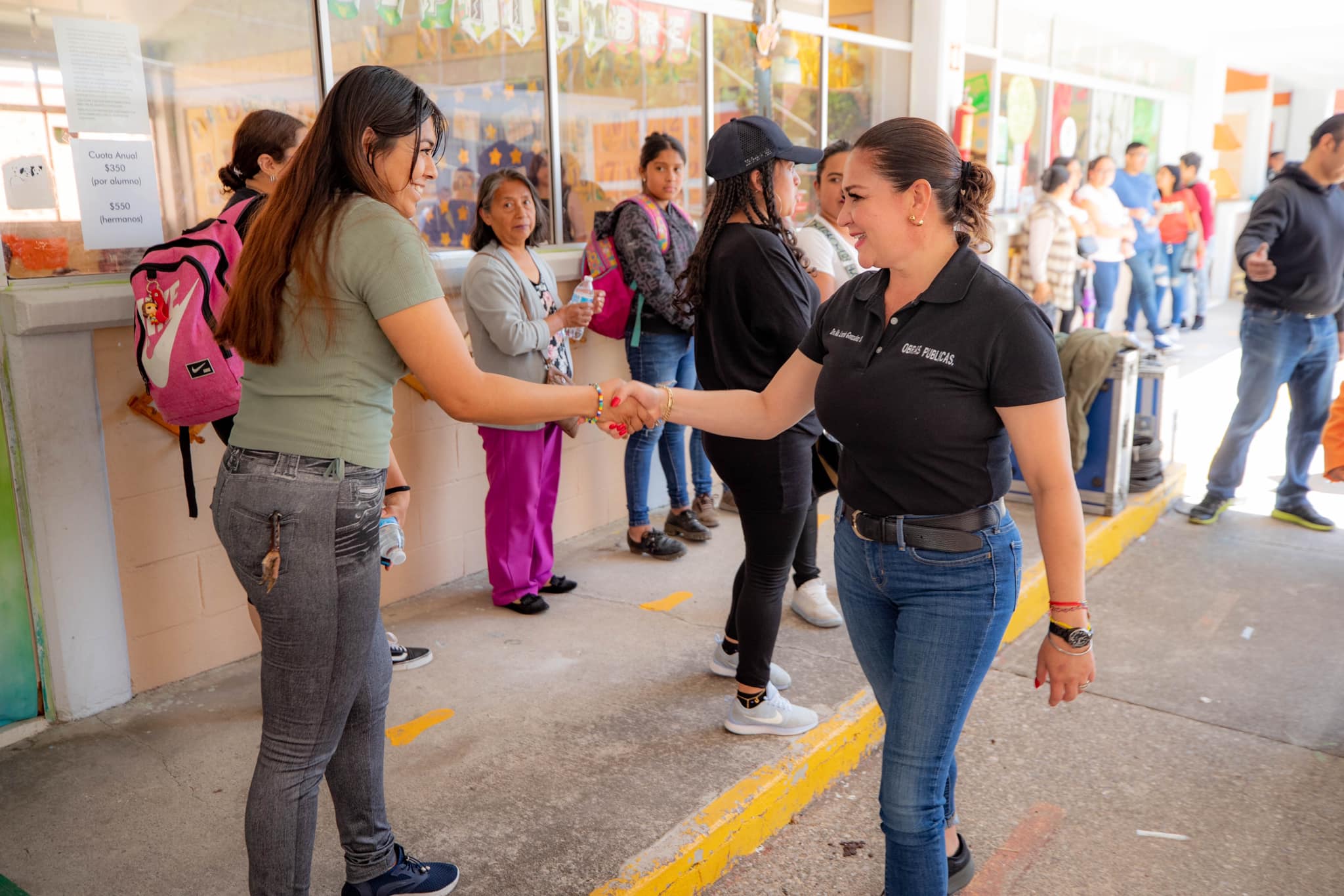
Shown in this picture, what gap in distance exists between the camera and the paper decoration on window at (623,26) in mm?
6113

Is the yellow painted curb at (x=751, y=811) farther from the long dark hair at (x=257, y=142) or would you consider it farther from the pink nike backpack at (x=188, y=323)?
the long dark hair at (x=257, y=142)

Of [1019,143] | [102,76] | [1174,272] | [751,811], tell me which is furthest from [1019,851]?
[1174,272]

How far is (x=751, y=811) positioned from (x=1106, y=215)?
9721 millimetres

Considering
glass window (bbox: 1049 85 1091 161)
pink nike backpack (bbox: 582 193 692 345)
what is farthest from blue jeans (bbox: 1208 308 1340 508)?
glass window (bbox: 1049 85 1091 161)

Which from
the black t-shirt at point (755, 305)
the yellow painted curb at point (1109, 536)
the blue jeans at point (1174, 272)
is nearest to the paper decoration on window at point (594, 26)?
the black t-shirt at point (755, 305)

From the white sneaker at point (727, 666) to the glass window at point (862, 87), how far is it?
558 centimetres

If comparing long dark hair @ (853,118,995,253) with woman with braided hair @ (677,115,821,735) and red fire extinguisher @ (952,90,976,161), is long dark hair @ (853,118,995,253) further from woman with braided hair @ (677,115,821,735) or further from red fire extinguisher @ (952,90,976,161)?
red fire extinguisher @ (952,90,976,161)

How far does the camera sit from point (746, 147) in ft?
11.2

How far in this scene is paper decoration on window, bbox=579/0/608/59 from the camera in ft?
19.4

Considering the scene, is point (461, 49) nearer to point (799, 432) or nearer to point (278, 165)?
point (278, 165)

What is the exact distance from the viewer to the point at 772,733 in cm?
357

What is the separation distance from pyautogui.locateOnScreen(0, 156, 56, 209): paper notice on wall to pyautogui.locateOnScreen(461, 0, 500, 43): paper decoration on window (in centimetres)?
228

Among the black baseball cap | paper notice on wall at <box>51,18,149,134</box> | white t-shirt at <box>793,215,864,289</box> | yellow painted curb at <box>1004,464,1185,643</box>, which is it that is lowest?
yellow painted curb at <box>1004,464,1185,643</box>

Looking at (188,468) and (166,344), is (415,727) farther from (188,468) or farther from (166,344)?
(166,344)
